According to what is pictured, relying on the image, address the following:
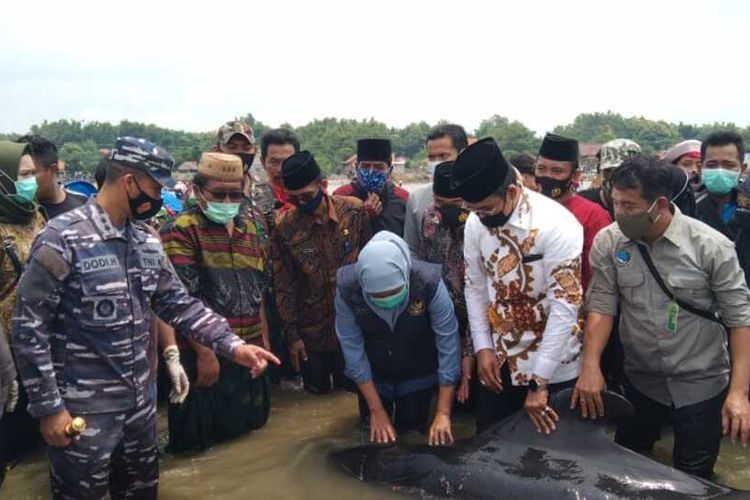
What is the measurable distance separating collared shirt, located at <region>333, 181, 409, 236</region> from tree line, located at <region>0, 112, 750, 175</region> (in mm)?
73863

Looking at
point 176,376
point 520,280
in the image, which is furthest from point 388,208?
point 176,376

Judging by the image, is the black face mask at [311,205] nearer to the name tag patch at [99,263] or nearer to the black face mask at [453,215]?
the black face mask at [453,215]

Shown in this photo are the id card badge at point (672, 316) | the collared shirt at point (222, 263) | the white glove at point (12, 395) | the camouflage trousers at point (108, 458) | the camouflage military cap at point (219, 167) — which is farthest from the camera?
the collared shirt at point (222, 263)

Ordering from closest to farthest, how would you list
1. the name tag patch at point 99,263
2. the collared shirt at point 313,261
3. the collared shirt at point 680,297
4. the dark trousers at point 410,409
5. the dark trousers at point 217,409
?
the name tag patch at point 99,263
the collared shirt at point 680,297
the dark trousers at point 217,409
the dark trousers at point 410,409
the collared shirt at point 313,261

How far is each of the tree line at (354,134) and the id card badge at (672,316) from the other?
76.9m

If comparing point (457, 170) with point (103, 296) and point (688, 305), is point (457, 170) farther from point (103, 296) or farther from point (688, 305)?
point (103, 296)

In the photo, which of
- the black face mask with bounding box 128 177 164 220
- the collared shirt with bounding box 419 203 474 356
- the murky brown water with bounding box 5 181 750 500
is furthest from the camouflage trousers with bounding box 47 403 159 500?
the collared shirt with bounding box 419 203 474 356

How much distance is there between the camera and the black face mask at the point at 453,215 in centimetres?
490

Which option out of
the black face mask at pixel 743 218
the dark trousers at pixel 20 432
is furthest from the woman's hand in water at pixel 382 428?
the black face mask at pixel 743 218

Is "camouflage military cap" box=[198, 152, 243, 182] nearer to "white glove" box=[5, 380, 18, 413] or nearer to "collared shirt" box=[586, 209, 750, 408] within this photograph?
"white glove" box=[5, 380, 18, 413]

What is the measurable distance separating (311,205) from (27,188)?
2082mm

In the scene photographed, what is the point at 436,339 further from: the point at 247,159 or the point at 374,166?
the point at 247,159

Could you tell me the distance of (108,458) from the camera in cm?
336

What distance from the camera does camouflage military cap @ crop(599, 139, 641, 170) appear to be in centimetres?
566
